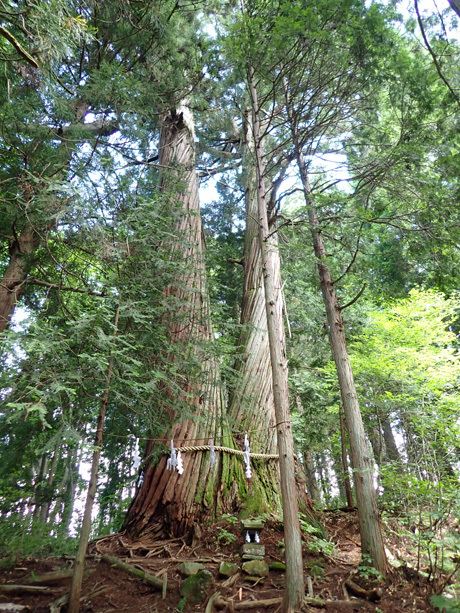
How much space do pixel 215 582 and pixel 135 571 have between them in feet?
2.20

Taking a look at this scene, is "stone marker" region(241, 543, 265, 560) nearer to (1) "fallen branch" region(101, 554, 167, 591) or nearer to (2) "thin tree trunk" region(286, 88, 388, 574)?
(1) "fallen branch" region(101, 554, 167, 591)

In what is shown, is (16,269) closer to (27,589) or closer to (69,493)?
(27,589)

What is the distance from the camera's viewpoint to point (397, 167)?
4.37m

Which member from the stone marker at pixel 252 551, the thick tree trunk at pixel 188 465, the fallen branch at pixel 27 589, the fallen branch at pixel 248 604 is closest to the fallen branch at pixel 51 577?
the fallen branch at pixel 27 589

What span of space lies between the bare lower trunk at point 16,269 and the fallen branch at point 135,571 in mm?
2535

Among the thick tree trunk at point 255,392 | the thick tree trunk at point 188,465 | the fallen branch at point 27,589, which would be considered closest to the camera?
the fallen branch at point 27,589

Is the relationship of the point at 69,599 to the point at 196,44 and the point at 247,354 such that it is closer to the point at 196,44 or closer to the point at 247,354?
the point at 247,354

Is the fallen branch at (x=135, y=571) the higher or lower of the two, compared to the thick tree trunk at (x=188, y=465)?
lower

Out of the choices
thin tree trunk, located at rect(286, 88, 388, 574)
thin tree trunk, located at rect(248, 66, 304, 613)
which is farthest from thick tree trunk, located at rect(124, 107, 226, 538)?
thin tree trunk, located at rect(286, 88, 388, 574)

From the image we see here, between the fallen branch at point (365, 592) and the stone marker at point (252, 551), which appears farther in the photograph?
the stone marker at point (252, 551)

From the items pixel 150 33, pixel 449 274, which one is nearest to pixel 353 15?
pixel 150 33

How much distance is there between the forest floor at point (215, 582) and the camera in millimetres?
2523

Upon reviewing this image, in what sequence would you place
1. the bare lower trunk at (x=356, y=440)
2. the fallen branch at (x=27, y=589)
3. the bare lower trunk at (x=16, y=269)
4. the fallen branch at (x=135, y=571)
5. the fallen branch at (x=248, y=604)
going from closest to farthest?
the fallen branch at (x=248, y=604) → the fallen branch at (x=27, y=589) → the fallen branch at (x=135, y=571) → the bare lower trunk at (x=356, y=440) → the bare lower trunk at (x=16, y=269)

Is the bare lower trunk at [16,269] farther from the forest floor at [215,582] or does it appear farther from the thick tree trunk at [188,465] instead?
the forest floor at [215,582]
